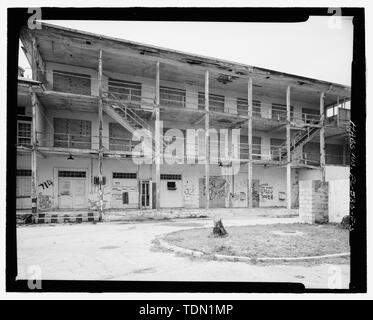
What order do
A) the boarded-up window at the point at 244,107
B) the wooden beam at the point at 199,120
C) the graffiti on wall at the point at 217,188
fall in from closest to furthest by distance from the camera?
the wooden beam at the point at 199,120
the graffiti on wall at the point at 217,188
the boarded-up window at the point at 244,107

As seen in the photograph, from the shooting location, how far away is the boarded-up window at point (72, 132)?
17.6 m

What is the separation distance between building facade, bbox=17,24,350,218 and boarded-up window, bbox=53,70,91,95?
6cm

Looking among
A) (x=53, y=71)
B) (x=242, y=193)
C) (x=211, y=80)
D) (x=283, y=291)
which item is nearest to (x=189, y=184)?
(x=242, y=193)

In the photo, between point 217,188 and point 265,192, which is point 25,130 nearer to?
point 217,188

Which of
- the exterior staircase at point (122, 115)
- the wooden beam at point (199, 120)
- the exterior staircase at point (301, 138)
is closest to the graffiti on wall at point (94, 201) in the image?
the exterior staircase at point (122, 115)

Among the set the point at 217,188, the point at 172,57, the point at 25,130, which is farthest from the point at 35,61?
the point at 217,188

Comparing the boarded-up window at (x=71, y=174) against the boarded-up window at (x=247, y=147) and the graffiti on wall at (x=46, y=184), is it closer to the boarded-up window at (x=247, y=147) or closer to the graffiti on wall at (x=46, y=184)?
the graffiti on wall at (x=46, y=184)

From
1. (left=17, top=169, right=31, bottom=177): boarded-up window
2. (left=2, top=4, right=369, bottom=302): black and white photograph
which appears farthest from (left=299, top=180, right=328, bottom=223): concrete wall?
(left=17, top=169, right=31, bottom=177): boarded-up window

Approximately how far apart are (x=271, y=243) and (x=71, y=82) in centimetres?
1476

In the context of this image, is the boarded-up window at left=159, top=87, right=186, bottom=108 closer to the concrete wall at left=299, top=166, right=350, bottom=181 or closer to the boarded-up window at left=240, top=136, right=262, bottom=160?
the boarded-up window at left=240, top=136, right=262, bottom=160

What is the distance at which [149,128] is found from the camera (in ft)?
61.8

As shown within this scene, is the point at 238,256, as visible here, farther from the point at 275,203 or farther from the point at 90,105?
the point at 275,203

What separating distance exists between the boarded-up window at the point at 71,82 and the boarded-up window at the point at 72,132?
187 cm

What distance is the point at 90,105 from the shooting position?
55.4ft
